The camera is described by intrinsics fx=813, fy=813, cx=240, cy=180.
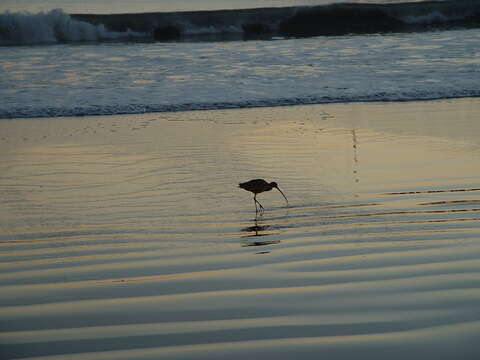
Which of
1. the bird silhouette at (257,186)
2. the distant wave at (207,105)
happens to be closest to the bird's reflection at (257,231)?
the bird silhouette at (257,186)

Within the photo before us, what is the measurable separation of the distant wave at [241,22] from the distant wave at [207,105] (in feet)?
50.5

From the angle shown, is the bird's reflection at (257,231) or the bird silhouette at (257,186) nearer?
the bird's reflection at (257,231)

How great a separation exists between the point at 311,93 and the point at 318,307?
11114 mm

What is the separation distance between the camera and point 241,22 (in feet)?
109

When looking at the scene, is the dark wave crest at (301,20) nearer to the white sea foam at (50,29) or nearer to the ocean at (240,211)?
the white sea foam at (50,29)

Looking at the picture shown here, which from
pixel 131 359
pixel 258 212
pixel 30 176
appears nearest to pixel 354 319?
pixel 131 359

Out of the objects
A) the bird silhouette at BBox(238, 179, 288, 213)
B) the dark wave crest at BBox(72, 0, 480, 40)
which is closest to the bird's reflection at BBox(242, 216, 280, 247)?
the bird silhouette at BBox(238, 179, 288, 213)

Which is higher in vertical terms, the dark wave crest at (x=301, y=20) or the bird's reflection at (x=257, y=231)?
the dark wave crest at (x=301, y=20)

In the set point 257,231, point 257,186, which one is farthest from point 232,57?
point 257,231

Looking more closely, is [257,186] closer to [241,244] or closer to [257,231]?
[257,231]

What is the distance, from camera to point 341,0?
39.1 metres

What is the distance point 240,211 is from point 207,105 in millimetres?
7297

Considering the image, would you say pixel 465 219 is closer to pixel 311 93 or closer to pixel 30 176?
pixel 30 176

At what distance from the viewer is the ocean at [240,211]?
4.42 meters
